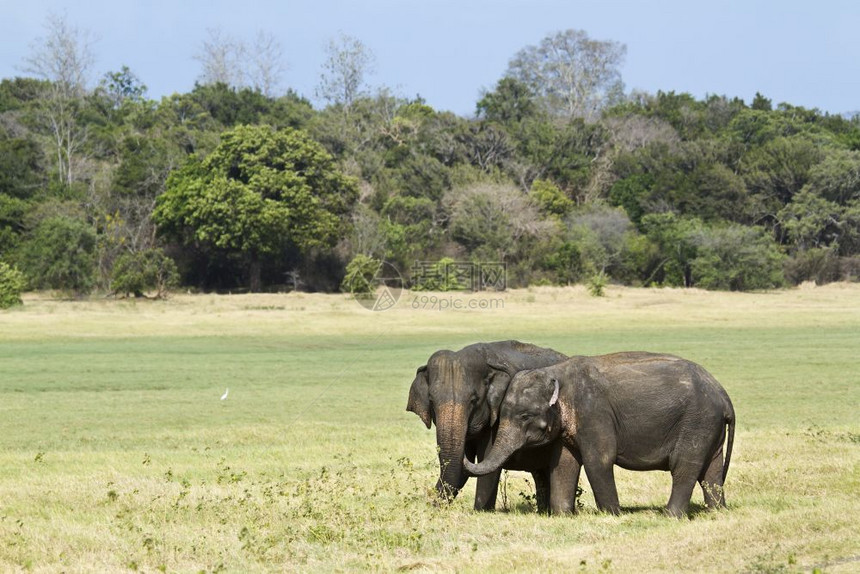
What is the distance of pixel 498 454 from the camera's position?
12039 mm

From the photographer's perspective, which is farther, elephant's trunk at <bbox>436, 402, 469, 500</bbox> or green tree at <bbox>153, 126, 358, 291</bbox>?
green tree at <bbox>153, 126, 358, 291</bbox>

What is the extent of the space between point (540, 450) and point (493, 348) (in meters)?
1.19

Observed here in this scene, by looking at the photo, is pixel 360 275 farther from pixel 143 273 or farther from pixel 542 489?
pixel 542 489

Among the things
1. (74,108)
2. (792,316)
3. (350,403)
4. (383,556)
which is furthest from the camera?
(74,108)

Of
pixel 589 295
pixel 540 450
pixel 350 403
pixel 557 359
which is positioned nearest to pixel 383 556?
pixel 540 450

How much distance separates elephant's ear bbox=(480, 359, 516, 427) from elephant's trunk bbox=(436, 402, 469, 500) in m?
0.36

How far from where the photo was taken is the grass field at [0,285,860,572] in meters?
10.5

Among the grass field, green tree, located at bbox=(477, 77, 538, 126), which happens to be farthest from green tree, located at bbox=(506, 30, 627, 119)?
the grass field

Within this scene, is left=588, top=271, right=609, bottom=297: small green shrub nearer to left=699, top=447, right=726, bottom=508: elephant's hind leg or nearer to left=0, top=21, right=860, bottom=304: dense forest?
left=0, top=21, right=860, bottom=304: dense forest

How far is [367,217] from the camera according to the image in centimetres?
7431

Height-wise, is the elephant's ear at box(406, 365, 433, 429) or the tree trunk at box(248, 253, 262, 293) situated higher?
the elephant's ear at box(406, 365, 433, 429)

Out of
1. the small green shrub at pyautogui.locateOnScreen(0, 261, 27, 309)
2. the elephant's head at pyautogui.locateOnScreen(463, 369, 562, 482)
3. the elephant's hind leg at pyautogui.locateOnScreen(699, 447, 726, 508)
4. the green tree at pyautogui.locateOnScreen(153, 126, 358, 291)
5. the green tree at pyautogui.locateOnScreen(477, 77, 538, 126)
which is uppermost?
the green tree at pyautogui.locateOnScreen(477, 77, 538, 126)

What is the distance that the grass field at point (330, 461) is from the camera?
34.3ft

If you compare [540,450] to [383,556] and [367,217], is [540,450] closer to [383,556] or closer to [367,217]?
[383,556]
